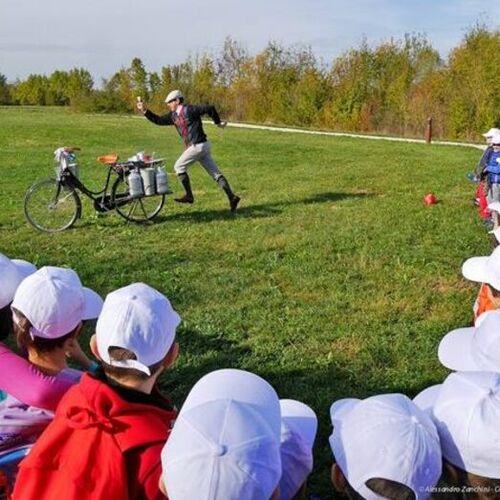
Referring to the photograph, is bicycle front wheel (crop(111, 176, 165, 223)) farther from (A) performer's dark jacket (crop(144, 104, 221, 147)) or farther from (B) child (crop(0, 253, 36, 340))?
(B) child (crop(0, 253, 36, 340))

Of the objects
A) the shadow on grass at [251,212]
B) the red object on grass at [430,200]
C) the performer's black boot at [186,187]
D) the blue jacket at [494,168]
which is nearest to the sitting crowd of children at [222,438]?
the blue jacket at [494,168]

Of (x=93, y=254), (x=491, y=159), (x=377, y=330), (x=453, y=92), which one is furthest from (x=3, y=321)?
(x=453, y=92)

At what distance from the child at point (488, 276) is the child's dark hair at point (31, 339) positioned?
2.09m

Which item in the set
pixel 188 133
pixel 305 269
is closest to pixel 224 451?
pixel 305 269

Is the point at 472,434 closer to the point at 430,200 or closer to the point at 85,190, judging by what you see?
the point at 85,190

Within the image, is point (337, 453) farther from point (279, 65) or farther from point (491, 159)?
point (279, 65)

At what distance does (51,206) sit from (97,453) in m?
6.55

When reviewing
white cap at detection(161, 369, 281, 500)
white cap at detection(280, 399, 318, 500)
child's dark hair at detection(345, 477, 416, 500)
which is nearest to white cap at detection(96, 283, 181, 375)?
white cap at detection(161, 369, 281, 500)

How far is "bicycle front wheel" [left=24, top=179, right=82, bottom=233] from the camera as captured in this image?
8031mm

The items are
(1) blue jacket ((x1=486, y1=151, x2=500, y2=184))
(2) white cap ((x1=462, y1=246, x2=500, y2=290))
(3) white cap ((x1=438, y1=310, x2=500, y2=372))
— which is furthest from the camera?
(1) blue jacket ((x1=486, y1=151, x2=500, y2=184))

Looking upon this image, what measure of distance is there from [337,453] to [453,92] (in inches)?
1264

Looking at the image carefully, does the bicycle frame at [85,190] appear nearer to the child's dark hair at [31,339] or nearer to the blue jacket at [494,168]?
the blue jacket at [494,168]

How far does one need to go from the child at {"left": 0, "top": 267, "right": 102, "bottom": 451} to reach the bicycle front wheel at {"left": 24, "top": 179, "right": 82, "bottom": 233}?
5.51 meters

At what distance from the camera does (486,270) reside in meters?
3.49
